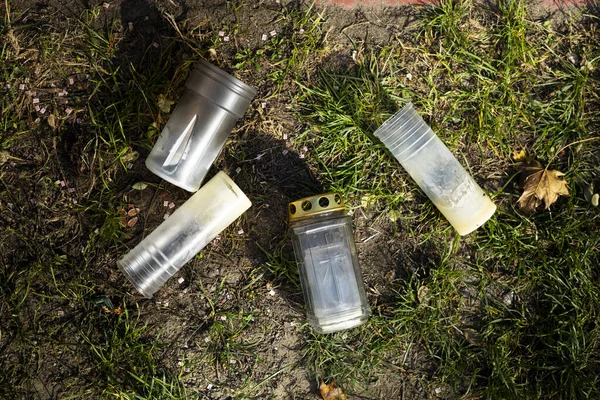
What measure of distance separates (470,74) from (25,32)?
242 cm

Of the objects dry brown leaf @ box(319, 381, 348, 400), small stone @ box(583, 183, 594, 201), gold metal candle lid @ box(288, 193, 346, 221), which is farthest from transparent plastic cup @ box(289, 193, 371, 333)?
small stone @ box(583, 183, 594, 201)

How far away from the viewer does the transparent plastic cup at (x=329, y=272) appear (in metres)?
2.96

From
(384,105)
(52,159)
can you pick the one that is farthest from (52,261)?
(384,105)

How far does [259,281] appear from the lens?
3.21m

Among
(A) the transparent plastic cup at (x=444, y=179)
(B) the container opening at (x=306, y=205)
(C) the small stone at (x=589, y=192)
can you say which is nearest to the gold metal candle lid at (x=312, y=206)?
(B) the container opening at (x=306, y=205)

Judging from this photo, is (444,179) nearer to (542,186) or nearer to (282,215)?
(542,186)

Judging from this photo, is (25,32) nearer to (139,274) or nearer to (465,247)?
(139,274)

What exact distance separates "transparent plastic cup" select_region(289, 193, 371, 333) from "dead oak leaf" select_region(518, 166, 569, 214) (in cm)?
98

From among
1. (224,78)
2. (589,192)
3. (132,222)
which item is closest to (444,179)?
(589,192)

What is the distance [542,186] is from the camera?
313 centimetres

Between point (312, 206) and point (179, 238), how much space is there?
2.29ft

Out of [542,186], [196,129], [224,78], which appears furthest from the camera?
[542,186]

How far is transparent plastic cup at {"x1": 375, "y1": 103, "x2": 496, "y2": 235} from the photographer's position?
9.86 feet

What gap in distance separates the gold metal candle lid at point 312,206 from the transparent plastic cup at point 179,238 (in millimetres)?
234
